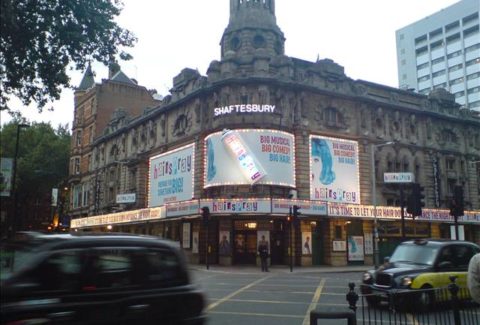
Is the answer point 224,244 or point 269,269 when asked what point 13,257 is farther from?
point 224,244

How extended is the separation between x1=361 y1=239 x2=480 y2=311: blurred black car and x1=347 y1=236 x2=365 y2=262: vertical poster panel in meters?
22.9

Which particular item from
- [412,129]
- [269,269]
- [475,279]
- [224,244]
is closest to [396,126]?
[412,129]

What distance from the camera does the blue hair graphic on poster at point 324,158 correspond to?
1442 inches

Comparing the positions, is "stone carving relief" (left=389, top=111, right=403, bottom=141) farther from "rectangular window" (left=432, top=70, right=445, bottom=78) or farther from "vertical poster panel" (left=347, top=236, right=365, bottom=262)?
"rectangular window" (left=432, top=70, right=445, bottom=78)

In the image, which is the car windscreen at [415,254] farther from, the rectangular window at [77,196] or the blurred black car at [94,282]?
the rectangular window at [77,196]

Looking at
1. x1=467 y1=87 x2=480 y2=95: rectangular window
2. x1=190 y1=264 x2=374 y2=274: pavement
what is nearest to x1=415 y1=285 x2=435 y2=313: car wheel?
x1=190 y1=264 x2=374 y2=274: pavement

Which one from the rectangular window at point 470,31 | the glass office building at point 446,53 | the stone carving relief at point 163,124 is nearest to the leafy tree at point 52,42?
the stone carving relief at point 163,124

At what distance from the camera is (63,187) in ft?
234

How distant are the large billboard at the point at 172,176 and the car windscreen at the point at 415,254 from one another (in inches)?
983

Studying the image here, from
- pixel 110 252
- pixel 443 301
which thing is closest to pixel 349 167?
pixel 443 301

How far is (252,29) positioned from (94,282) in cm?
3761

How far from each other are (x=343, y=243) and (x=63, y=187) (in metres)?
49.2

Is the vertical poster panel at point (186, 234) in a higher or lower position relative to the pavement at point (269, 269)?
higher

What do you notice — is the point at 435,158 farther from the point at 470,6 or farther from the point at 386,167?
the point at 470,6
